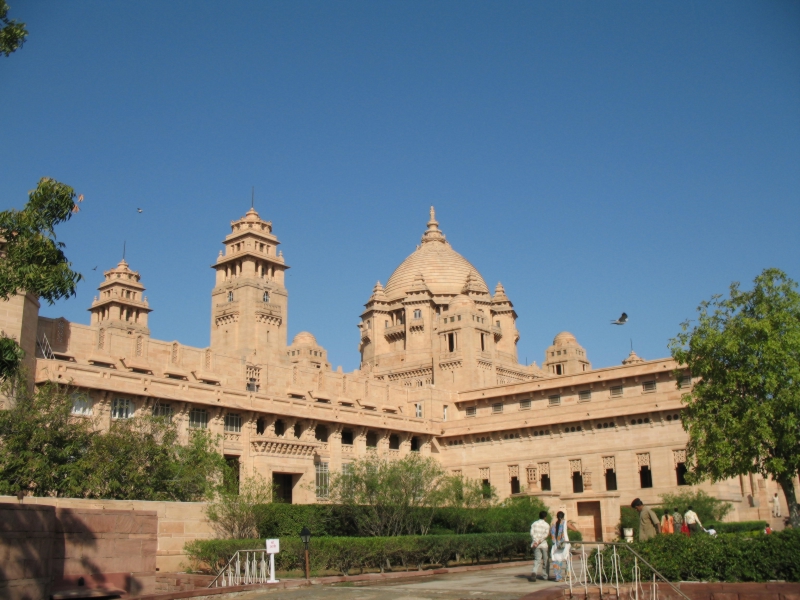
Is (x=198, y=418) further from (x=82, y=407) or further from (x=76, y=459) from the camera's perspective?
→ (x=76, y=459)

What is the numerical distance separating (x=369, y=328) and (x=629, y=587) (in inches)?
2827

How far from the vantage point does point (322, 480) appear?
53.5 metres

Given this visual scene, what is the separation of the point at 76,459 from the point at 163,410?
13.4m

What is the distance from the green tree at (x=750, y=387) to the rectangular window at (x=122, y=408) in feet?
90.4

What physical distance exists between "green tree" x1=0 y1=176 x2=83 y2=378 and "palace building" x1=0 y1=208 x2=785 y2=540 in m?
22.9

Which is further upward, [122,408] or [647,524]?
[122,408]

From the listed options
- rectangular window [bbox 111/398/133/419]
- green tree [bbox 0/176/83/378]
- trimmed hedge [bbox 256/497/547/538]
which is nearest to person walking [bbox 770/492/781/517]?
trimmed hedge [bbox 256/497/547/538]

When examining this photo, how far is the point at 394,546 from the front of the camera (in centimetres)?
2994

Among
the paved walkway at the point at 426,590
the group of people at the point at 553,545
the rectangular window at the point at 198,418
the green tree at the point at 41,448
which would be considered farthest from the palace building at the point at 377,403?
the paved walkway at the point at 426,590

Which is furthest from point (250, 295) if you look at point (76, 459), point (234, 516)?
point (234, 516)

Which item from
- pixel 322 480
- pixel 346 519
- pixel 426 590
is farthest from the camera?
pixel 322 480

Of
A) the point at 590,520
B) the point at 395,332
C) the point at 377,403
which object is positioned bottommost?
the point at 590,520

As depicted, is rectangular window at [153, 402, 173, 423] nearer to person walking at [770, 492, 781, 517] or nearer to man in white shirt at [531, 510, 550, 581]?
man in white shirt at [531, 510, 550, 581]

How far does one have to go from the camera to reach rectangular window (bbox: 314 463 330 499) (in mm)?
52312
